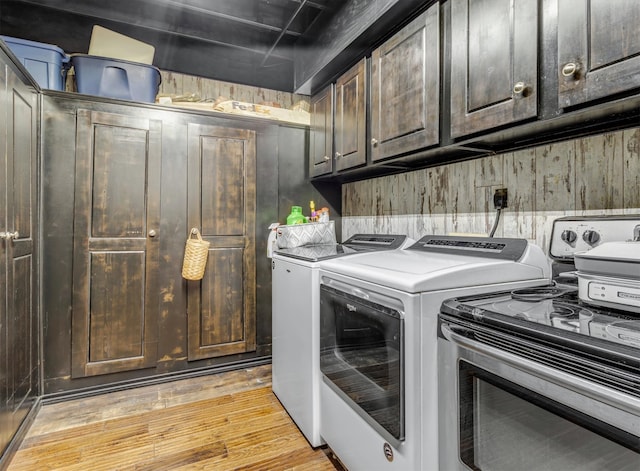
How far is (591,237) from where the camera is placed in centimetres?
130

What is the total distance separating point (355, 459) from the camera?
1.43 meters

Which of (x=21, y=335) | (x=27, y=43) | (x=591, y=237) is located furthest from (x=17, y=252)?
(x=591, y=237)

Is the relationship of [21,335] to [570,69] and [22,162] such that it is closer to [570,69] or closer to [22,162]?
[22,162]

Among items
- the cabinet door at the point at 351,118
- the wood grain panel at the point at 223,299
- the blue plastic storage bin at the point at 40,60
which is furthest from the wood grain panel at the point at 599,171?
the blue plastic storage bin at the point at 40,60

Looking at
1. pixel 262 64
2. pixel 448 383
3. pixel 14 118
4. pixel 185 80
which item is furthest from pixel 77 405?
pixel 262 64

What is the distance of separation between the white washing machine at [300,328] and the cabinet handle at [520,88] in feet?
3.20

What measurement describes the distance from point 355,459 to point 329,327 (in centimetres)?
53

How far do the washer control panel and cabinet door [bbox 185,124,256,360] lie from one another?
1.98 meters

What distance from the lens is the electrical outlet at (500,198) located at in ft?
5.64

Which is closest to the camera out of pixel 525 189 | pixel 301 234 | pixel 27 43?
pixel 525 189

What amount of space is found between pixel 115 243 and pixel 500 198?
234cm

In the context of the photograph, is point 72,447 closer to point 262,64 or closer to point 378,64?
point 378,64

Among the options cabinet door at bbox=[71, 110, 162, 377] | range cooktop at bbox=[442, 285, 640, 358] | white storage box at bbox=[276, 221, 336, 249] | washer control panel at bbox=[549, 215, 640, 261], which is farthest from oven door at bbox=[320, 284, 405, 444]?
cabinet door at bbox=[71, 110, 162, 377]

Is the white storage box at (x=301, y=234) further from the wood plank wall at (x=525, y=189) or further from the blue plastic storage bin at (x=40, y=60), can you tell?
the blue plastic storage bin at (x=40, y=60)
